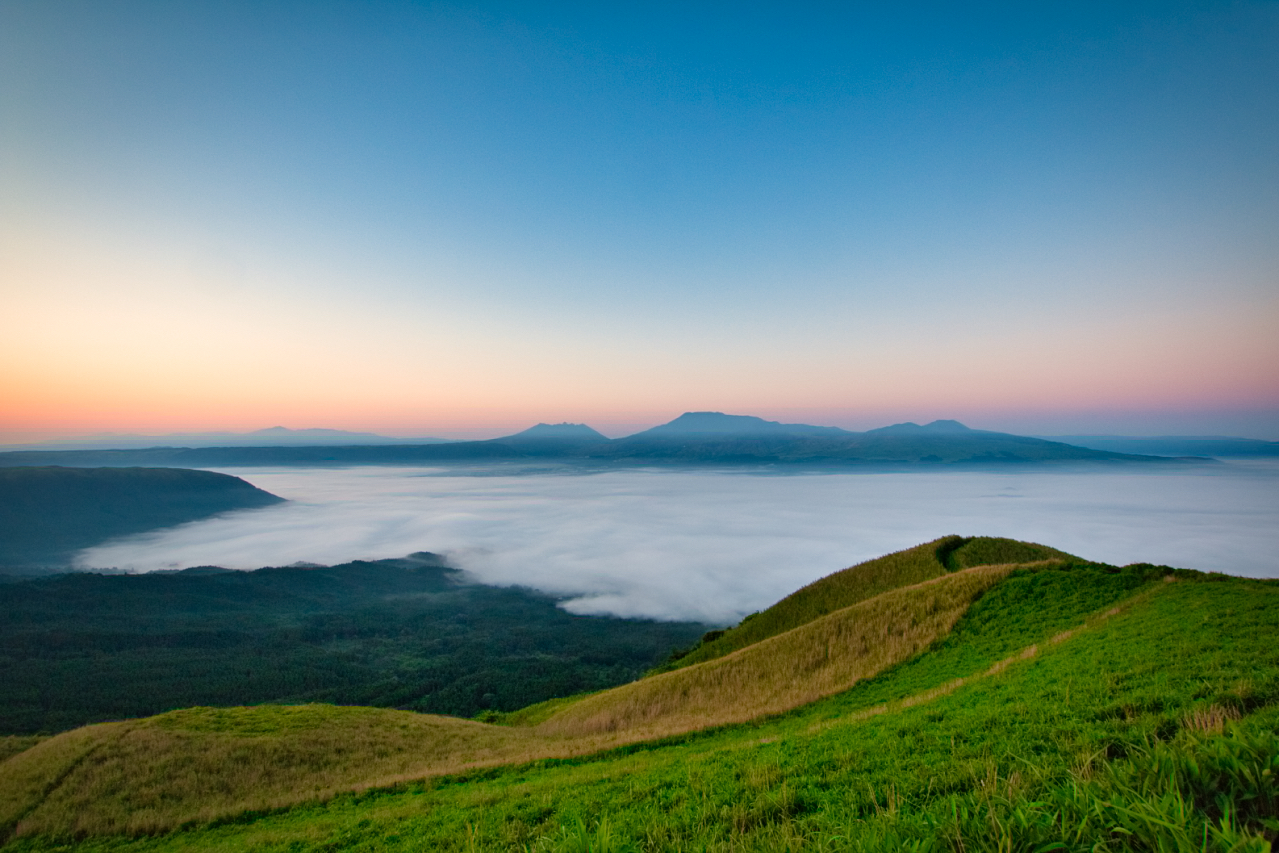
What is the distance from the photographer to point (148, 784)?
21.4 meters

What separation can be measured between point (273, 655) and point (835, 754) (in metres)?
189

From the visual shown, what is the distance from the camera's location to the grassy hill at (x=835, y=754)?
3645 mm

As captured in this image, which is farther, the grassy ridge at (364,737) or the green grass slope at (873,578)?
the green grass slope at (873,578)

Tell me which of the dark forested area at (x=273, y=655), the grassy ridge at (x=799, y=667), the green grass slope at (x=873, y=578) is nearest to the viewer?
the grassy ridge at (x=799, y=667)

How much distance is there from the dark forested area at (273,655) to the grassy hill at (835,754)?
85.8 meters

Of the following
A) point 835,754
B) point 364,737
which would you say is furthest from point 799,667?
point 364,737

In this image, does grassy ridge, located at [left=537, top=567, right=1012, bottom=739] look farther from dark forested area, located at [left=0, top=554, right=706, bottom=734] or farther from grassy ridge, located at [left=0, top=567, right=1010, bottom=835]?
dark forested area, located at [left=0, top=554, right=706, bottom=734]

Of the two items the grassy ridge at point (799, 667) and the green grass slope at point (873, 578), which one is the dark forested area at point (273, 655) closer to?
the green grass slope at point (873, 578)

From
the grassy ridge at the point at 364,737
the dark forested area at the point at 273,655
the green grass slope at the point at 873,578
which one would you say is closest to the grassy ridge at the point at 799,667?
the grassy ridge at the point at 364,737

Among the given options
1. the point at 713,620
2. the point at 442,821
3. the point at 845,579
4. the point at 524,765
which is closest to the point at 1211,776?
the point at 442,821

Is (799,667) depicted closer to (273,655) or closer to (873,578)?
(873,578)

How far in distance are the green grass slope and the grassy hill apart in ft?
44.0

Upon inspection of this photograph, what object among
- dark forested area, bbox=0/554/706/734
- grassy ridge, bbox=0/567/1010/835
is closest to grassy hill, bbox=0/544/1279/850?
grassy ridge, bbox=0/567/1010/835

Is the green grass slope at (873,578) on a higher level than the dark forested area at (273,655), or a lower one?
higher
